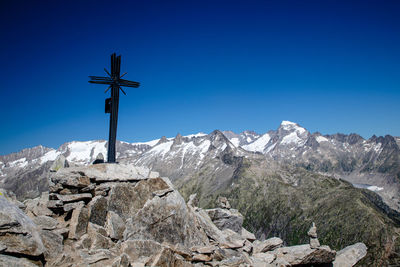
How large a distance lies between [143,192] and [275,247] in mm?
14529

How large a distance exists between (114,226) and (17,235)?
20.4ft

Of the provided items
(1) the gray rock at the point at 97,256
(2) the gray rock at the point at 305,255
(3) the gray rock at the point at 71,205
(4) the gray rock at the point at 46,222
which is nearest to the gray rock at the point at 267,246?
(2) the gray rock at the point at 305,255

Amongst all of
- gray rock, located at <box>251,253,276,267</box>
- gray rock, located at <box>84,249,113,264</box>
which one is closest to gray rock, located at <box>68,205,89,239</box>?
gray rock, located at <box>84,249,113,264</box>

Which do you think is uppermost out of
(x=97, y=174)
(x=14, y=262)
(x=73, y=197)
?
(x=97, y=174)

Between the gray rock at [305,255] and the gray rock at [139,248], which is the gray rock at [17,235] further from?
the gray rock at [305,255]

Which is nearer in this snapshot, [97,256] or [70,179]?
[97,256]

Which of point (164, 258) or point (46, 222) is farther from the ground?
point (46, 222)

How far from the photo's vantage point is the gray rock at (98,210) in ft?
63.7

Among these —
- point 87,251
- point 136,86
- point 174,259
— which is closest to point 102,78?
point 136,86

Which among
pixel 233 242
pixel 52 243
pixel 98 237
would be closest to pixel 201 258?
pixel 233 242

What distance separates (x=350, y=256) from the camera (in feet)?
93.9

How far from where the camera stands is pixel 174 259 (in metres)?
17.5

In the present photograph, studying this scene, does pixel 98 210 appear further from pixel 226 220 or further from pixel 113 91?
pixel 226 220

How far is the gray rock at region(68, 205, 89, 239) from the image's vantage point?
18134mm
